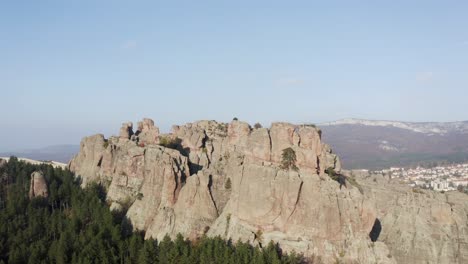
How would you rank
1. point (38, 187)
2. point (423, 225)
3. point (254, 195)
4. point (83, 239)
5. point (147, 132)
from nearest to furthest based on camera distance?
1. point (254, 195)
2. point (423, 225)
3. point (83, 239)
4. point (38, 187)
5. point (147, 132)

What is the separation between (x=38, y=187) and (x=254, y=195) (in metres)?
49.7

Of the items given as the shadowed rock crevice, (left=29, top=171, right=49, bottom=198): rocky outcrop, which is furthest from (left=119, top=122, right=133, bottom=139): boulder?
the shadowed rock crevice

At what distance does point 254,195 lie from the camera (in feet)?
216

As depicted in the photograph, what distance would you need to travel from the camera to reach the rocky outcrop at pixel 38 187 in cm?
8944


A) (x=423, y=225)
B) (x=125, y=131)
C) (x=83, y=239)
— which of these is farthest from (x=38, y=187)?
(x=423, y=225)

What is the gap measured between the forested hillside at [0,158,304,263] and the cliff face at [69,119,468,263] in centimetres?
294

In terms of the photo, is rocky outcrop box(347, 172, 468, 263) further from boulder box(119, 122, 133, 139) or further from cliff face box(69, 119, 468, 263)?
boulder box(119, 122, 133, 139)

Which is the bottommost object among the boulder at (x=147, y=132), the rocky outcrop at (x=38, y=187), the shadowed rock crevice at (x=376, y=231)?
the shadowed rock crevice at (x=376, y=231)

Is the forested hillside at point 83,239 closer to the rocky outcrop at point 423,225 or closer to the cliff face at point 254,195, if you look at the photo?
the cliff face at point 254,195

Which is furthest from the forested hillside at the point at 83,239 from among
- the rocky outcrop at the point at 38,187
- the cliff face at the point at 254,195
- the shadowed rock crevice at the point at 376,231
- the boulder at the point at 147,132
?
the shadowed rock crevice at the point at 376,231

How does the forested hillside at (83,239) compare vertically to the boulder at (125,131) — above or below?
below

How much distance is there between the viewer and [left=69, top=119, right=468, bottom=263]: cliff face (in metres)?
61.3

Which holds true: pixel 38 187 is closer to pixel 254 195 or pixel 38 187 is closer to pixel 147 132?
pixel 147 132

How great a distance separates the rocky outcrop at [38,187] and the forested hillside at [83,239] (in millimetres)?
1058
